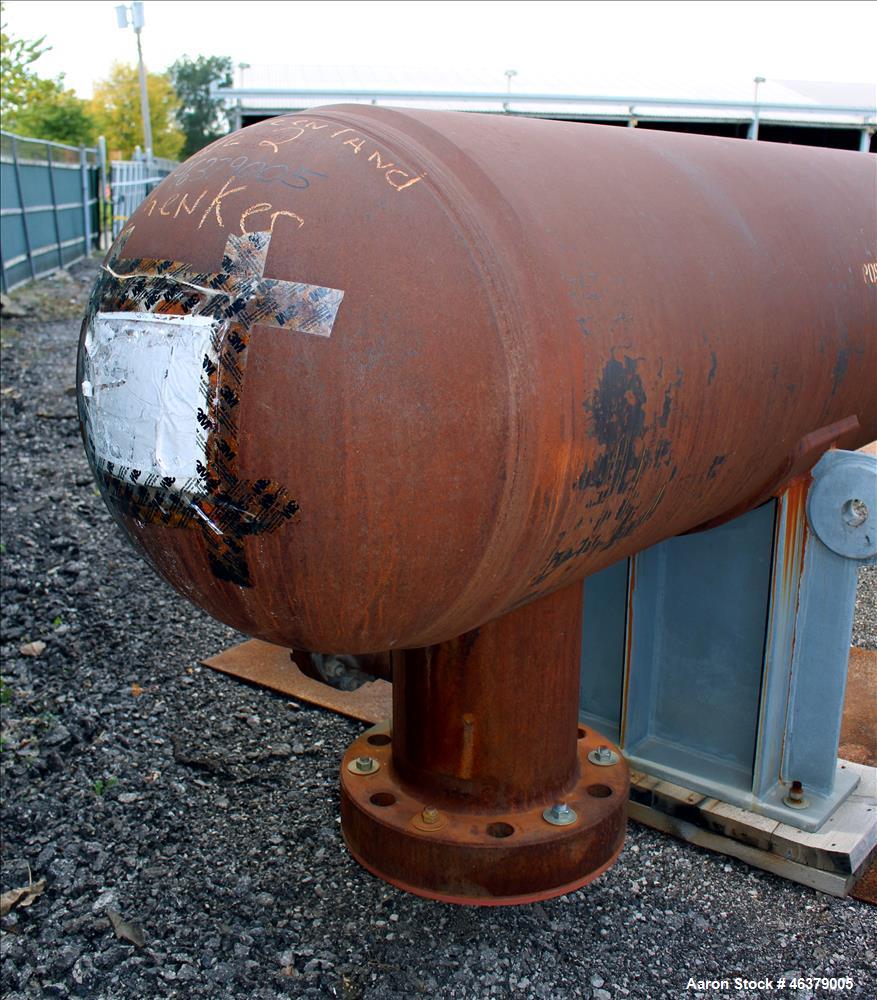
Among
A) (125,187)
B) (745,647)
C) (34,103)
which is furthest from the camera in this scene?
(34,103)

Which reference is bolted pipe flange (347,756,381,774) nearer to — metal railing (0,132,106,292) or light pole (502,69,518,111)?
metal railing (0,132,106,292)

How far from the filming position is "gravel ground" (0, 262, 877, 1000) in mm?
1887

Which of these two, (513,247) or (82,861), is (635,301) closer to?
(513,247)

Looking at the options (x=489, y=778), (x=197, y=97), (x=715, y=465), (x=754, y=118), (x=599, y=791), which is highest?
(x=197, y=97)

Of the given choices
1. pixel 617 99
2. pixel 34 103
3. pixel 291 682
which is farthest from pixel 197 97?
pixel 291 682

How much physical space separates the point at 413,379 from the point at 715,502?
29.6 inches

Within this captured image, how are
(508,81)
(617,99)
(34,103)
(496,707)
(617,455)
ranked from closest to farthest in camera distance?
(617,455)
(496,707)
(617,99)
(508,81)
(34,103)

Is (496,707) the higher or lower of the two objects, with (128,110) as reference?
lower

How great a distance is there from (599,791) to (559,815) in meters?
0.16

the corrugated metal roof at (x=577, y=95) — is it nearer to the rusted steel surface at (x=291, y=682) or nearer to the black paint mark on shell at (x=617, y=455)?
the rusted steel surface at (x=291, y=682)

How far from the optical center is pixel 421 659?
1.69m

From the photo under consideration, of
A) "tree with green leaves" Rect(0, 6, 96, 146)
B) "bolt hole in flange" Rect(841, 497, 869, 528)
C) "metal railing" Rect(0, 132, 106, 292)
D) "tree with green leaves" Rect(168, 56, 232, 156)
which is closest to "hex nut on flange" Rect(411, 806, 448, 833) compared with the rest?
"bolt hole in flange" Rect(841, 497, 869, 528)

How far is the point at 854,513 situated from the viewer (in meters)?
2.00

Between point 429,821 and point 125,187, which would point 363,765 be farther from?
point 125,187
